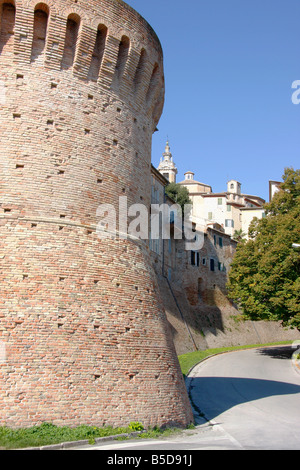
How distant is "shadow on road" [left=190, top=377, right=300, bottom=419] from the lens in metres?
18.4

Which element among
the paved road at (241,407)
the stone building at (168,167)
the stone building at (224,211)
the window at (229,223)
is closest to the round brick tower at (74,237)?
the paved road at (241,407)

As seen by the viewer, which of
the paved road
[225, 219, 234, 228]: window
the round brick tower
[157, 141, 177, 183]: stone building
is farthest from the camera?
[157, 141, 177, 183]: stone building

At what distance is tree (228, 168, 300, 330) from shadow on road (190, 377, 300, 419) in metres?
7.05

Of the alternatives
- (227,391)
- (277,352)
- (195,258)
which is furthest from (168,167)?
(227,391)

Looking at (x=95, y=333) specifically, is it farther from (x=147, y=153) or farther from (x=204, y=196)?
(x=204, y=196)

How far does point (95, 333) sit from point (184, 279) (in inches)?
1316

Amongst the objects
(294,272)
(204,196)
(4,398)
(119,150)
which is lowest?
(4,398)

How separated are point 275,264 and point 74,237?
21.8 m

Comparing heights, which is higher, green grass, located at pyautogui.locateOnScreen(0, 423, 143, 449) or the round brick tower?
the round brick tower

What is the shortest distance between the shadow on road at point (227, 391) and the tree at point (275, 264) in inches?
277

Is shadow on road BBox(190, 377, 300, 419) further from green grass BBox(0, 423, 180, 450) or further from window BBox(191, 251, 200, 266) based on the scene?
window BBox(191, 251, 200, 266)

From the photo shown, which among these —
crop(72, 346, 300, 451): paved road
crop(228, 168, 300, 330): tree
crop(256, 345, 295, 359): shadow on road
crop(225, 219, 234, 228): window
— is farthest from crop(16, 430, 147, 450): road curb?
crop(225, 219, 234, 228): window

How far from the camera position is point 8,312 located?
35.7 feet
